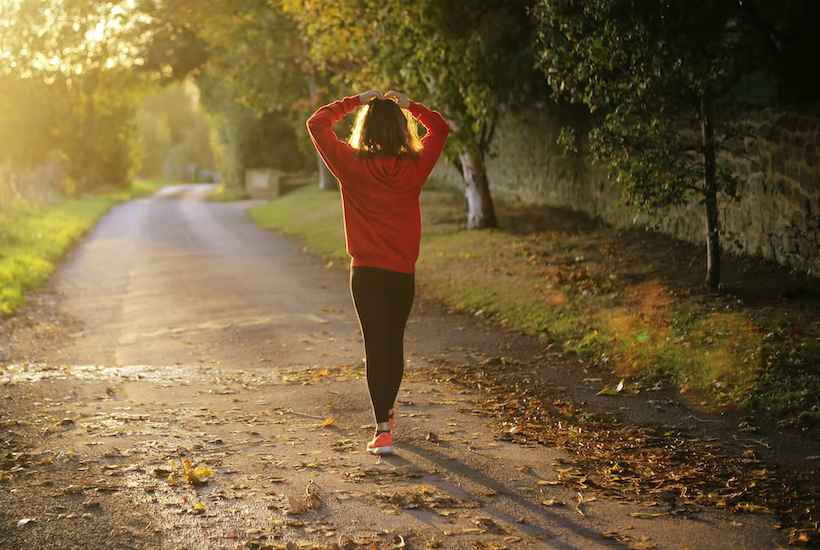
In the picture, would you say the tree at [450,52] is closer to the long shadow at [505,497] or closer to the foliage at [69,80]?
the long shadow at [505,497]

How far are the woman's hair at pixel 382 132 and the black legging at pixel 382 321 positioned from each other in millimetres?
713

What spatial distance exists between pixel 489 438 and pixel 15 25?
42.7 m

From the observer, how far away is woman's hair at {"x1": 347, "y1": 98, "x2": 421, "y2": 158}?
6.06 meters

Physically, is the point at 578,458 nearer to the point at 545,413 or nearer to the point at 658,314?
the point at 545,413

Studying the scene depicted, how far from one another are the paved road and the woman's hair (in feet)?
6.06

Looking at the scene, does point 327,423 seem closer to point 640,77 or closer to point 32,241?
point 640,77

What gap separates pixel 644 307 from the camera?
1062cm

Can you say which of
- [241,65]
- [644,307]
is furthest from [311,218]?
[644,307]

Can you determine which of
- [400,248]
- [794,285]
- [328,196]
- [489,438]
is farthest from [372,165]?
[328,196]

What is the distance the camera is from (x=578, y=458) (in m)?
6.21

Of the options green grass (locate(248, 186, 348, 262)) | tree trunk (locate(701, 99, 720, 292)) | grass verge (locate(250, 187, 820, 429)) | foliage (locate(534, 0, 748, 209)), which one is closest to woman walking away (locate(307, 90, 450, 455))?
grass verge (locate(250, 187, 820, 429))

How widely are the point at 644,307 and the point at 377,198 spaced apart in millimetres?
5229

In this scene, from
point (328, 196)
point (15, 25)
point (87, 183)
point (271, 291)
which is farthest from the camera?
point (87, 183)

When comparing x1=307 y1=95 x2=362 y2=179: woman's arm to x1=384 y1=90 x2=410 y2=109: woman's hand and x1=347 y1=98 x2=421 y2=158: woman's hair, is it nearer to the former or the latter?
x1=347 y1=98 x2=421 y2=158: woman's hair
